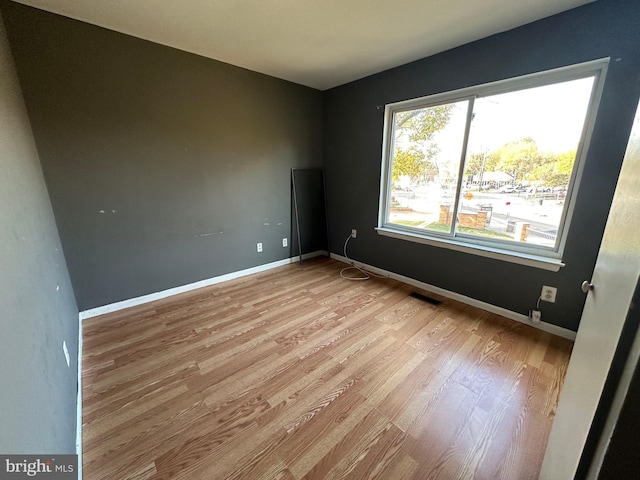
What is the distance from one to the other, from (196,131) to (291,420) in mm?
2711

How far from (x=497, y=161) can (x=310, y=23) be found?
1981 mm

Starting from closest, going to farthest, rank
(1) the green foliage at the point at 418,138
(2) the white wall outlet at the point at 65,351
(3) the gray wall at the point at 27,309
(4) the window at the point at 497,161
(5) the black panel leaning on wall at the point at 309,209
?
(3) the gray wall at the point at 27,309
(2) the white wall outlet at the point at 65,351
(4) the window at the point at 497,161
(1) the green foliage at the point at 418,138
(5) the black panel leaning on wall at the point at 309,209

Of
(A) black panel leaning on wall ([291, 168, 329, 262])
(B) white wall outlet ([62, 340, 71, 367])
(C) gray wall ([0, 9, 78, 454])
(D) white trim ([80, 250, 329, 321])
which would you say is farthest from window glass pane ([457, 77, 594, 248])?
(B) white wall outlet ([62, 340, 71, 367])

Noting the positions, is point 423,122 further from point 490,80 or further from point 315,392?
point 315,392

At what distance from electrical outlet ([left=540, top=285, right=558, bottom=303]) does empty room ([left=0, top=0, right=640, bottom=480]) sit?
17mm

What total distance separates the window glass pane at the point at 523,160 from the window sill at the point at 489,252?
0.45 ft

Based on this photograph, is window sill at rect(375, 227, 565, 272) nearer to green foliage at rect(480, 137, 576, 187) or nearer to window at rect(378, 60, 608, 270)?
window at rect(378, 60, 608, 270)

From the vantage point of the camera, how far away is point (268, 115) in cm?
312

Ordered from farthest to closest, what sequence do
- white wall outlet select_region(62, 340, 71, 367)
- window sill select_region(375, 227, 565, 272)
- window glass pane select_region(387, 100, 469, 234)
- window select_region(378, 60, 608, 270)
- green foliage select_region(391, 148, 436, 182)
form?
green foliage select_region(391, 148, 436, 182), window glass pane select_region(387, 100, 469, 234), window sill select_region(375, 227, 565, 272), window select_region(378, 60, 608, 270), white wall outlet select_region(62, 340, 71, 367)

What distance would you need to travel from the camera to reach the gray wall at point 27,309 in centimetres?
72

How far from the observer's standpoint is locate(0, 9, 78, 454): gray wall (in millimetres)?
716

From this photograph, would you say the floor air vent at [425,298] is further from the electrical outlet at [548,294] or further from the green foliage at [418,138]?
the green foliage at [418,138]

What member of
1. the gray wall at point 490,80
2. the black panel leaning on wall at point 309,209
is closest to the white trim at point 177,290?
the black panel leaning on wall at point 309,209

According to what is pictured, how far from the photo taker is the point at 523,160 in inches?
83.9
